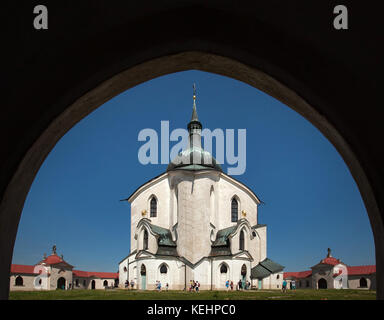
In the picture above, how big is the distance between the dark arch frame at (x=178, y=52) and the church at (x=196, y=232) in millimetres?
33935

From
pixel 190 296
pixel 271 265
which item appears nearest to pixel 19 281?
pixel 271 265

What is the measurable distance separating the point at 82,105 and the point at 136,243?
130 feet

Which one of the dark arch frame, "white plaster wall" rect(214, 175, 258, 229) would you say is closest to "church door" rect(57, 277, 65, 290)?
"white plaster wall" rect(214, 175, 258, 229)

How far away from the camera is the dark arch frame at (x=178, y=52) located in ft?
9.65

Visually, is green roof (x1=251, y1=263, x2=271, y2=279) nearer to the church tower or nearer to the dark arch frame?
the church tower

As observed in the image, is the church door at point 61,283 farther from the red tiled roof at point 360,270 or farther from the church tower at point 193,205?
the red tiled roof at point 360,270

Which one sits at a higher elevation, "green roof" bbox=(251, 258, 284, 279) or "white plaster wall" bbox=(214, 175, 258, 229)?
"white plaster wall" bbox=(214, 175, 258, 229)

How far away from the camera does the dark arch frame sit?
2.94 meters

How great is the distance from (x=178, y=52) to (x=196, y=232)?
35.4m

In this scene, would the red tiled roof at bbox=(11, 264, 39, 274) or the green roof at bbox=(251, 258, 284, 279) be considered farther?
the red tiled roof at bbox=(11, 264, 39, 274)

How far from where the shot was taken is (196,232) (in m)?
37.7

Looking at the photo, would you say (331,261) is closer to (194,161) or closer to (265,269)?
(265,269)

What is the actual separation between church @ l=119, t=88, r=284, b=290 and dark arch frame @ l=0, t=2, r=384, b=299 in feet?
111

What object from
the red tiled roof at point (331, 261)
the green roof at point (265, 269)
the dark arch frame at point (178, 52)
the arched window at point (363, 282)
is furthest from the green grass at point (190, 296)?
the arched window at point (363, 282)
